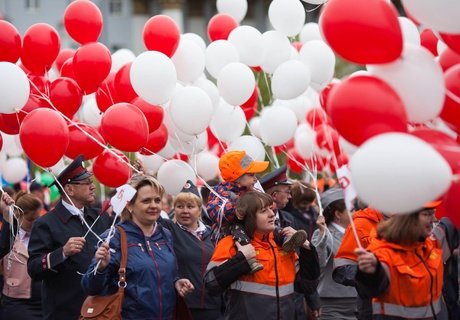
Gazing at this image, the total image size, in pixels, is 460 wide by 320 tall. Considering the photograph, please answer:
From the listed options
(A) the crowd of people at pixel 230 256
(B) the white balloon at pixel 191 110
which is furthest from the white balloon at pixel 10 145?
(B) the white balloon at pixel 191 110

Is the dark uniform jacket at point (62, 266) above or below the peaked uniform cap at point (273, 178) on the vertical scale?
below

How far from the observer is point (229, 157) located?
7.02m

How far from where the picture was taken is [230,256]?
19.7 feet

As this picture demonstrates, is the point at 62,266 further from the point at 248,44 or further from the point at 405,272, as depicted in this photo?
the point at 248,44

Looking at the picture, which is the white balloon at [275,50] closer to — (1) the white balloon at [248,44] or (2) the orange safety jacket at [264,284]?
(1) the white balloon at [248,44]

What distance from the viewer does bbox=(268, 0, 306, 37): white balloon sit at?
8898mm

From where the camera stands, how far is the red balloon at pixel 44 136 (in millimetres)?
7035

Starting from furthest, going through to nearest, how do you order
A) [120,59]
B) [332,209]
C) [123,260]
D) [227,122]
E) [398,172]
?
1. [120,59]
2. [227,122]
3. [332,209]
4. [123,260]
5. [398,172]

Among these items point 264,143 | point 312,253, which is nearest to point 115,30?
point 264,143

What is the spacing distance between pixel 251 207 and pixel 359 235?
76cm

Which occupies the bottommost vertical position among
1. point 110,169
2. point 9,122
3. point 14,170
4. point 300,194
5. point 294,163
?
point 14,170

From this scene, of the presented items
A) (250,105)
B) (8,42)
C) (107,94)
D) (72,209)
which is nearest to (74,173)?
(72,209)

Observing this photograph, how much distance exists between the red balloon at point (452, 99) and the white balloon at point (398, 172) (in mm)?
911

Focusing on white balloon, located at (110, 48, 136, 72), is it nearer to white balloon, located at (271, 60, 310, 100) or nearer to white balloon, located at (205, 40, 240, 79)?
white balloon, located at (205, 40, 240, 79)
